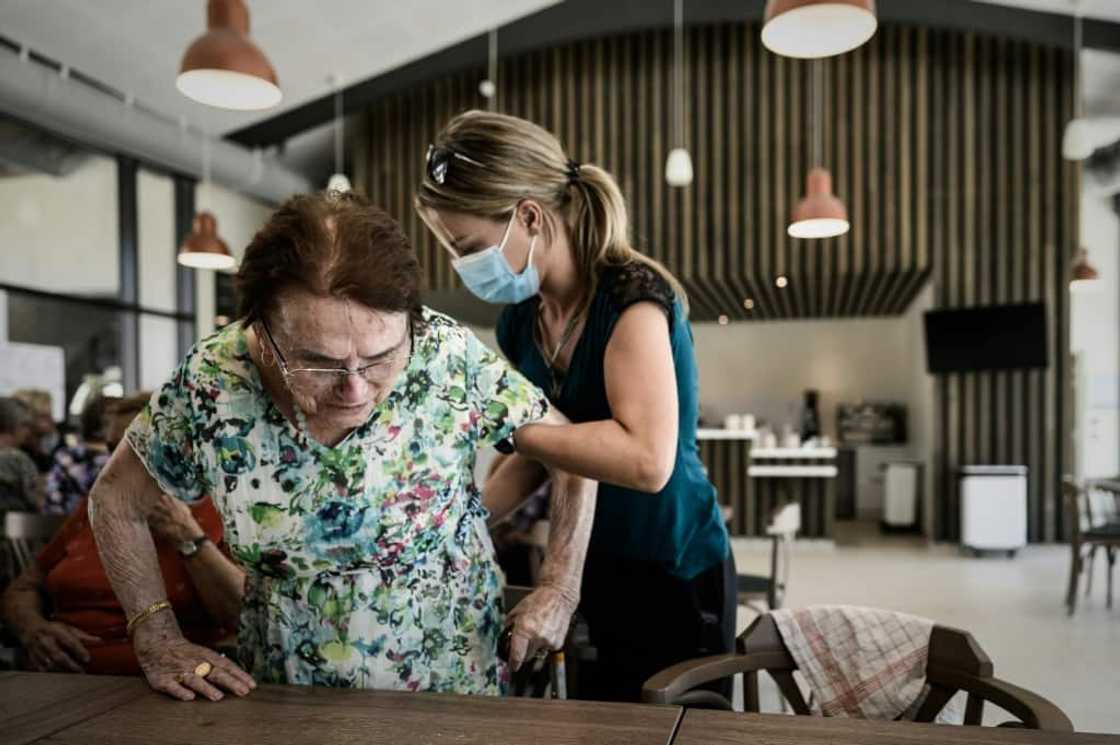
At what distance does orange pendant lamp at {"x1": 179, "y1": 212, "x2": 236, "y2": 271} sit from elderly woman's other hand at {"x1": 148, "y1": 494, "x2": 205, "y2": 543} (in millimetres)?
4542

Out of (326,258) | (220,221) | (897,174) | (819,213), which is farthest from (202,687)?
(220,221)

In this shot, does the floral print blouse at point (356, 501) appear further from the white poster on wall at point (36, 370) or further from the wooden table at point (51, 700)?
the white poster on wall at point (36, 370)

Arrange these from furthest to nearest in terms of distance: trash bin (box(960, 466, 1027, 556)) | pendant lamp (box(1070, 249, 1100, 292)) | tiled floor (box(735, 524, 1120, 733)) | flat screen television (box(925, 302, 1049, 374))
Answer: flat screen television (box(925, 302, 1049, 374)) → trash bin (box(960, 466, 1027, 556)) → pendant lamp (box(1070, 249, 1100, 292)) → tiled floor (box(735, 524, 1120, 733))

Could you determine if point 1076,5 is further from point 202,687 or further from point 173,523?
point 202,687

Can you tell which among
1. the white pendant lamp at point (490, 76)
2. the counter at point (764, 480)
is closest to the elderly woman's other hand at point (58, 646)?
the counter at point (764, 480)

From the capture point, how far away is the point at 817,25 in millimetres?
2846

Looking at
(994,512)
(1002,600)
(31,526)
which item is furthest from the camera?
(994,512)

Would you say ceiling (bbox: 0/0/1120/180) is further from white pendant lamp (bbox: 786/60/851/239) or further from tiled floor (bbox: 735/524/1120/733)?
tiled floor (bbox: 735/524/1120/733)

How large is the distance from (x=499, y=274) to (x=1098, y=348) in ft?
32.5

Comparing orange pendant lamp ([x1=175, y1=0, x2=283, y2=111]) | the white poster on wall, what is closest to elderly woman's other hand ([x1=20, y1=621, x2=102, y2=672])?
orange pendant lamp ([x1=175, y1=0, x2=283, y2=111])

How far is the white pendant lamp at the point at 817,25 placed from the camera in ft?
8.73

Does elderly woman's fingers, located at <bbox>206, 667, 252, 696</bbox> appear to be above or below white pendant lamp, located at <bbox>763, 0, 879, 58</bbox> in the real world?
below

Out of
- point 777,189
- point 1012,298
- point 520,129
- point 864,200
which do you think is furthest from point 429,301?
point 520,129

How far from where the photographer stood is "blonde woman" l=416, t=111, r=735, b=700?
56.7 inches
